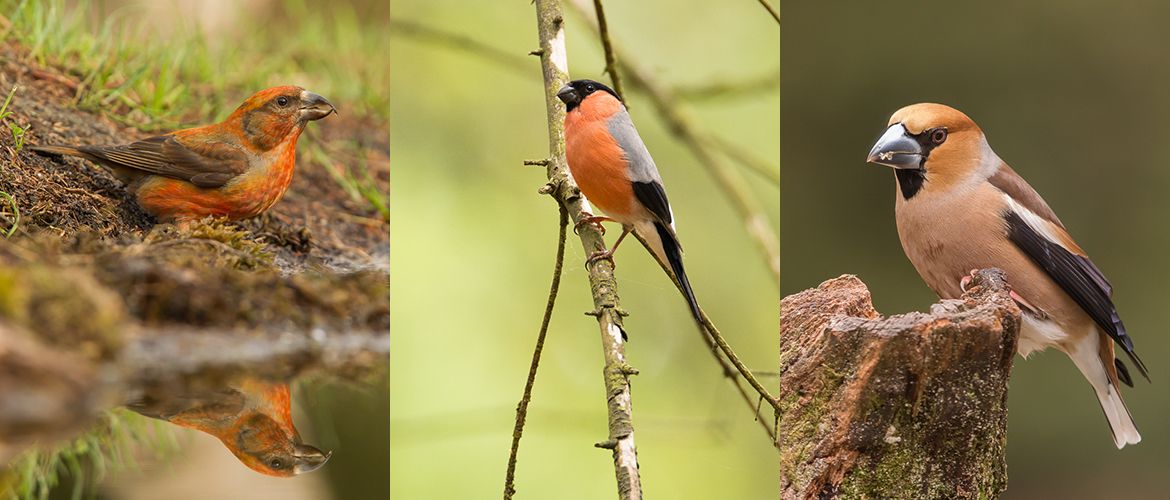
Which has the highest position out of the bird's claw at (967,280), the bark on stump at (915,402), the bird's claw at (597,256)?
the bird's claw at (597,256)

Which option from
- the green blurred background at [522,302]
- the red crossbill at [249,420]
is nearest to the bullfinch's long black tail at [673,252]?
the green blurred background at [522,302]

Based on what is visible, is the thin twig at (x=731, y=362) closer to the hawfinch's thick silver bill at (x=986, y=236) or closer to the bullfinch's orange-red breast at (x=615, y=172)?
the bullfinch's orange-red breast at (x=615, y=172)

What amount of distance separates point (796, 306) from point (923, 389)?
1.72 feet

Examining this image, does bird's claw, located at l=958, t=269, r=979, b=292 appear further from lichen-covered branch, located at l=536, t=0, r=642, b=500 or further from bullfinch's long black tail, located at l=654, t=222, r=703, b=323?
lichen-covered branch, located at l=536, t=0, r=642, b=500

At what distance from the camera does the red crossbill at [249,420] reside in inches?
58.3

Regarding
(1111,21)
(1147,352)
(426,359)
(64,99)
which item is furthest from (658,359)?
(1111,21)

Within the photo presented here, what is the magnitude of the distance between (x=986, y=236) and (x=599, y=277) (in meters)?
1.16

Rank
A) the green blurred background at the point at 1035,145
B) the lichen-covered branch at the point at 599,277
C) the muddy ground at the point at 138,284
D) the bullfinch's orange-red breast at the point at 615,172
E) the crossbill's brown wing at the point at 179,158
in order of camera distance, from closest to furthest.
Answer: the muddy ground at the point at 138,284 → the lichen-covered branch at the point at 599,277 → the crossbill's brown wing at the point at 179,158 → the bullfinch's orange-red breast at the point at 615,172 → the green blurred background at the point at 1035,145

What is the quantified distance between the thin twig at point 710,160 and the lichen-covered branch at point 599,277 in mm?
284

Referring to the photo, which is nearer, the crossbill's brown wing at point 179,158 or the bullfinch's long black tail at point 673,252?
the crossbill's brown wing at point 179,158

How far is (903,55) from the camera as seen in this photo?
3.26m

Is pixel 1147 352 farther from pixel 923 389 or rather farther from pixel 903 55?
pixel 923 389

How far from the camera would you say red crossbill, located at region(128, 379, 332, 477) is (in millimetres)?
1481

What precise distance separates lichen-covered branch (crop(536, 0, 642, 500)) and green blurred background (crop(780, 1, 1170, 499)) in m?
0.85
